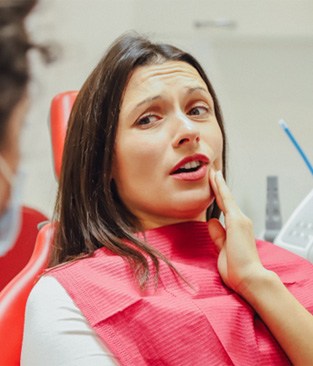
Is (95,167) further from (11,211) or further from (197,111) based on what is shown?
(11,211)

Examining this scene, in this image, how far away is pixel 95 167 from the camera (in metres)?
1.01

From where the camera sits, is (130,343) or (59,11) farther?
(130,343)

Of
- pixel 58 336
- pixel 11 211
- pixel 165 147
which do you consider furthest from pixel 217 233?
pixel 11 211

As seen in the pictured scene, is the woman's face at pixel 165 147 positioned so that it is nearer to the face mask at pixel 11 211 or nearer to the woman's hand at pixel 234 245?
the woman's hand at pixel 234 245

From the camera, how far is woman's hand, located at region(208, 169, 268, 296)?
0.89 m

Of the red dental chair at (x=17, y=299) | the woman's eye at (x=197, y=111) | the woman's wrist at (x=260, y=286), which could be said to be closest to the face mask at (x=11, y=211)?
the red dental chair at (x=17, y=299)

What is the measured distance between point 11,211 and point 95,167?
743 mm

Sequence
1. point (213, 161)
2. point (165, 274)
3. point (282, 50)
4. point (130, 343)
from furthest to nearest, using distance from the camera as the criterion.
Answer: point (282, 50) < point (213, 161) < point (165, 274) < point (130, 343)

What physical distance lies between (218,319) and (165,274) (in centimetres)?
12

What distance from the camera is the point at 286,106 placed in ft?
6.40

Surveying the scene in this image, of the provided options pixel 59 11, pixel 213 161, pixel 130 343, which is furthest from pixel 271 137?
pixel 59 11

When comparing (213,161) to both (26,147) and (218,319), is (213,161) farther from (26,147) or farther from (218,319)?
(26,147)

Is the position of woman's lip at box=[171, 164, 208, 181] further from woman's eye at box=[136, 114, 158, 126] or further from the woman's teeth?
woman's eye at box=[136, 114, 158, 126]

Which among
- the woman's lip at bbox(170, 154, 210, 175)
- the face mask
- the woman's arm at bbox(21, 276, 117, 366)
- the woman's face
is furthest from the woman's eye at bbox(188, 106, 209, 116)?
the face mask
